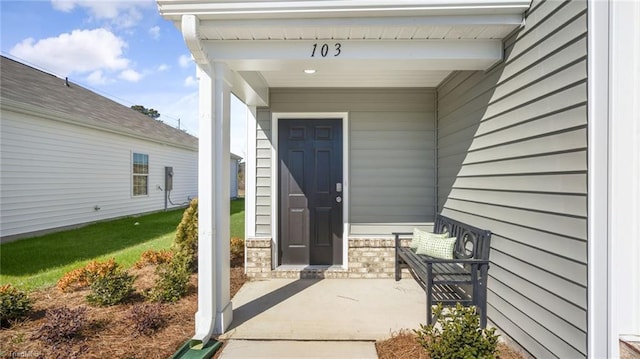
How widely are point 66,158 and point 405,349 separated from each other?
323 inches

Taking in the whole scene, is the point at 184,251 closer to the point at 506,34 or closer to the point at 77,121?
the point at 506,34

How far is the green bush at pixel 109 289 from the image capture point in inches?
115

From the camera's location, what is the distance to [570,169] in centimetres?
176

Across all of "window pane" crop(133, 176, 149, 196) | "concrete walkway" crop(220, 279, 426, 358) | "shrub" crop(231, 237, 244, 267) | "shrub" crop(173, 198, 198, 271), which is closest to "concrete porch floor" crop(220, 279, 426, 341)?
"concrete walkway" crop(220, 279, 426, 358)

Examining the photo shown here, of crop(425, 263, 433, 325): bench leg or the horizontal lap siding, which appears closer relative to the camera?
crop(425, 263, 433, 325): bench leg

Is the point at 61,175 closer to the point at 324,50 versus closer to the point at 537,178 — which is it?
the point at 324,50

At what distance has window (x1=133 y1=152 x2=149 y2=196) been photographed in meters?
9.19

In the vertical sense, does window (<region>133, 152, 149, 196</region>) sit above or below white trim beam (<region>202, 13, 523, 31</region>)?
below

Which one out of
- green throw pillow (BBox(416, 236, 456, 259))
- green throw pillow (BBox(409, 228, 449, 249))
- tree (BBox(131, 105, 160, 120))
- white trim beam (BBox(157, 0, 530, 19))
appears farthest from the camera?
tree (BBox(131, 105, 160, 120))

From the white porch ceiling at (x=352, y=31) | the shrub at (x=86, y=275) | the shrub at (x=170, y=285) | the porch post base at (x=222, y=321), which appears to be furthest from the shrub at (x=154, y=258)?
the white porch ceiling at (x=352, y=31)

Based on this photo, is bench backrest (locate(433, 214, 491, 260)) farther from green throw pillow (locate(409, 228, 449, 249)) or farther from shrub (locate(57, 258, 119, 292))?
shrub (locate(57, 258, 119, 292))

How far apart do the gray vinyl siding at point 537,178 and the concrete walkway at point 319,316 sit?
94 centimetres

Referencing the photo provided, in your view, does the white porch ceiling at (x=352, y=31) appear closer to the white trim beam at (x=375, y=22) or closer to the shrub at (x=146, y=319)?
the white trim beam at (x=375, y=22)

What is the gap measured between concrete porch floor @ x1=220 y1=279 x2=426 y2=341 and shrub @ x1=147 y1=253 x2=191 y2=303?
577 millimetres
